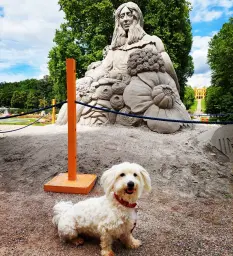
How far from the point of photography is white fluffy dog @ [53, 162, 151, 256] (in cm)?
223

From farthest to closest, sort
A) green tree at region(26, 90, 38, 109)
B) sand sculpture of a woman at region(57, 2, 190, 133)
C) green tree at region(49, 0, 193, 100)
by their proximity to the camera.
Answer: green tree at region(26, 90, 38, 109) < green tree at region(49, 0, 193, 100) < sand sculpture of a woman at region(57, 2, 190, 133)

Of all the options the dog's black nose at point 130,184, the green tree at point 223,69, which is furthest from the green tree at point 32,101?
the dog's black nose at point 130,184

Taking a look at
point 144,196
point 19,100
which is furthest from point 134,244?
point 19,100

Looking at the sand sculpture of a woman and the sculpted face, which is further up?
→ the sculpted face

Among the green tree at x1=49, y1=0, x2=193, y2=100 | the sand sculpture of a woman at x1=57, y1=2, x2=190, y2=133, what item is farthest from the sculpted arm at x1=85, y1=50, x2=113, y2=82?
the green tree at x1=49, y1=0, x2=193, y2=100

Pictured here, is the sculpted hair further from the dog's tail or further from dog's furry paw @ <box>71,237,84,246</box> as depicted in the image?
dog's furry paw @ <box>71,237,84,246</box>

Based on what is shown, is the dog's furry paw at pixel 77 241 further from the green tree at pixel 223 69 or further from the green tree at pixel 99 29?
the green tree at pixel 99 29

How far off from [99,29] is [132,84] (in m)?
11.0

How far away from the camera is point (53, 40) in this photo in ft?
62.6

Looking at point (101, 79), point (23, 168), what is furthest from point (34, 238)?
point (101, 79)

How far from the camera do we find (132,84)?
703 cm

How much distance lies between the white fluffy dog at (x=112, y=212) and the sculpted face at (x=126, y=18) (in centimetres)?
647

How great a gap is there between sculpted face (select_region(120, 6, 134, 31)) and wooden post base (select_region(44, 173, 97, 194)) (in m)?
5.38

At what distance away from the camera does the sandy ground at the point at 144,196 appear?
251 cm
